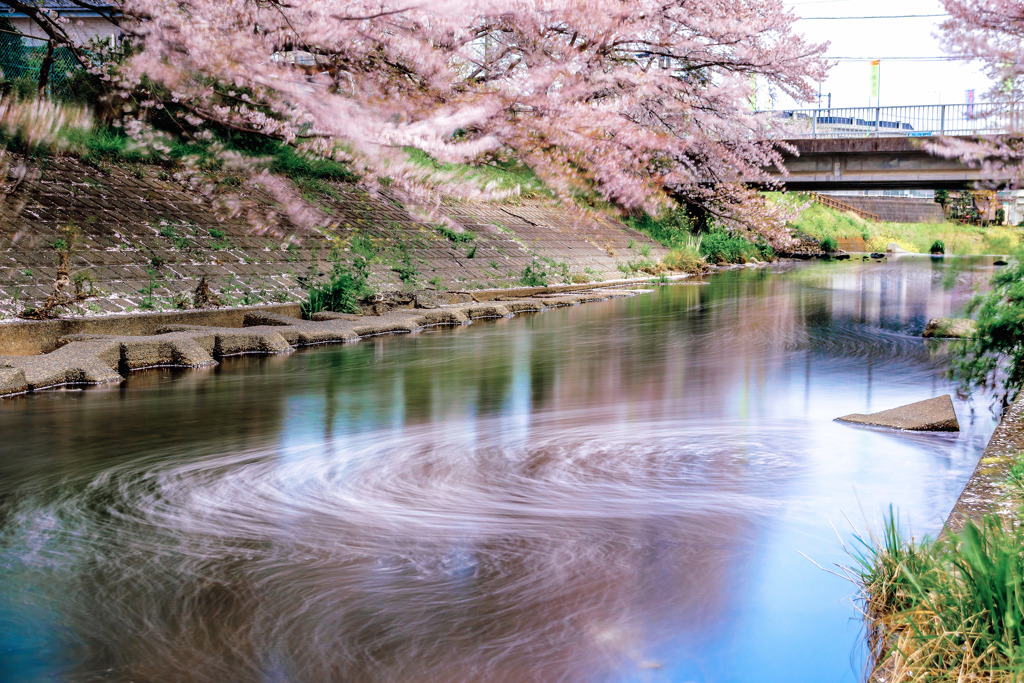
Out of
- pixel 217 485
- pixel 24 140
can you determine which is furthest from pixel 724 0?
pixel 24 140

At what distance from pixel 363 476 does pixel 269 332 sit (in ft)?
15.9

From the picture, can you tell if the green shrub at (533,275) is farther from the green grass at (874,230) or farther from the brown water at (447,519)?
the green grass at (874,230)

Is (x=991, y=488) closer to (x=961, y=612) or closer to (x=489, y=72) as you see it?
(x=961, y=612)

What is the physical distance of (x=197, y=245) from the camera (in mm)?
11766

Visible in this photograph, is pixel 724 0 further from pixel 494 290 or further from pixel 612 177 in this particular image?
pixel 494 290

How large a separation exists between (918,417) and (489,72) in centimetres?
497

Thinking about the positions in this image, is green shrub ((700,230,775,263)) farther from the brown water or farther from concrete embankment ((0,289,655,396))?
the brown water

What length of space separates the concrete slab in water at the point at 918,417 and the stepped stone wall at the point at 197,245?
4.83m

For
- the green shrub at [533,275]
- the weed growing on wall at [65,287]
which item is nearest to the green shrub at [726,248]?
the green shrub at [533,275]

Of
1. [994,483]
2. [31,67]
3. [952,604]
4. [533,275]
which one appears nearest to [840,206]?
[533,275]

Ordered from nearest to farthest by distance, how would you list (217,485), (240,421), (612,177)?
(217,485), (240,421), (612,177)

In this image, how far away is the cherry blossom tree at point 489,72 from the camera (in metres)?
7.52

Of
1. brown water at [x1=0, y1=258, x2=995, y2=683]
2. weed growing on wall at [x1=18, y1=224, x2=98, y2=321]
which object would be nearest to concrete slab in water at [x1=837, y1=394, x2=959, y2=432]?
brown water at [x1=0, y1=258, x2=995, y2=683]

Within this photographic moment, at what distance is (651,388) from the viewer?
27.3ft
